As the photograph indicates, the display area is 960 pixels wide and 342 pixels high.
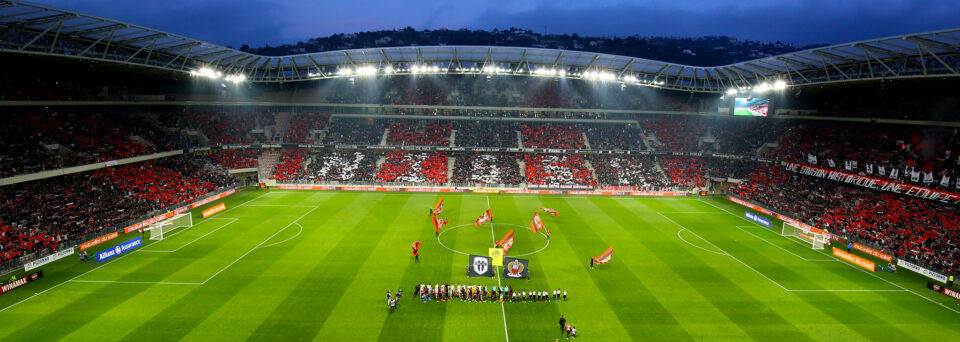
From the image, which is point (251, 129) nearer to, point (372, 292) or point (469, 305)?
point (372, 292)

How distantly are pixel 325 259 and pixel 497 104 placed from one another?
41100 millimetres

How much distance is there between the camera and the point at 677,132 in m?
59.4

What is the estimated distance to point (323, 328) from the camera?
16.8 m

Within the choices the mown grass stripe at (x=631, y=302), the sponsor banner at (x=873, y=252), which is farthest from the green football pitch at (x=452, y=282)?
the sponsor banner at (x=873, y=252)

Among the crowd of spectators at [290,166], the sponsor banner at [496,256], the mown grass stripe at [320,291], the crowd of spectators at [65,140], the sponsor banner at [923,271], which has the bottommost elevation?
the mown grass stripe at [320,291]

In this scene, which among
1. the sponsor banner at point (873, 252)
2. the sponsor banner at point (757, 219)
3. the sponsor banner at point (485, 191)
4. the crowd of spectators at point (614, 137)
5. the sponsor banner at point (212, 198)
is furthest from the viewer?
the crowd of spectators at point (614, 137)

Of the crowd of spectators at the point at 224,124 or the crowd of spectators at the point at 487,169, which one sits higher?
the crowd of spectators at the point at 224,124

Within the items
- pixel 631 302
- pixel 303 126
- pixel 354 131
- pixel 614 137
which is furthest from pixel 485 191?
pixel 631 302

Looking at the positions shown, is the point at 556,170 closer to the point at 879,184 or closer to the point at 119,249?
the point at 879,184

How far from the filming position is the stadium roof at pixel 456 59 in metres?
27.3

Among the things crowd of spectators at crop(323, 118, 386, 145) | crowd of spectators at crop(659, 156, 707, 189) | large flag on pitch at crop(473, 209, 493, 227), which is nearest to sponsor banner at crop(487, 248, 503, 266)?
large flag on pitch at crop(473, 209, 493, 227)

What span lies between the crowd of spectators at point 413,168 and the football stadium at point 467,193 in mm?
414

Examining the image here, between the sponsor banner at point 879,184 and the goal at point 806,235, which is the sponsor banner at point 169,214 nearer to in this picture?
the goal at point 806,235

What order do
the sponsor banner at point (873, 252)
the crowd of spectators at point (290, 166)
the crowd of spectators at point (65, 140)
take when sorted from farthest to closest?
the crowd of spectators at point (290, 166)
the crowd of spectators at point (65, 140)
the sponsor banner at point (873, 252)
